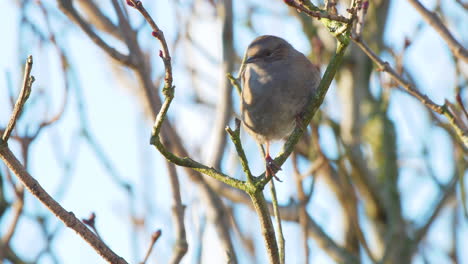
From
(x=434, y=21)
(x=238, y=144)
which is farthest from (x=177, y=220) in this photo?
(x=434, y=21)

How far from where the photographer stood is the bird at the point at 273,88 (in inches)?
177

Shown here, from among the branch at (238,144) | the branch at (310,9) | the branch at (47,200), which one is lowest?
the branch at (47,200)

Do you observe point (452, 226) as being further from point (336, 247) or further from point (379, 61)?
point (379, 61)

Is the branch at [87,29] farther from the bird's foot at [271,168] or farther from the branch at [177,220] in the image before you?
the bird's foot at [271,168]

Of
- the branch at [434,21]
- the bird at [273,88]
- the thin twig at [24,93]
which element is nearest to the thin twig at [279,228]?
the bird at [273,88]

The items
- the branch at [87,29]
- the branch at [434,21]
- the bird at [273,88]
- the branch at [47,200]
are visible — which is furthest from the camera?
the bird at [273,88]

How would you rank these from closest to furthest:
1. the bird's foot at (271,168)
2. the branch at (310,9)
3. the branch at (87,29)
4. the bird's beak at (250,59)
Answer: the branch at (310,9)
the bird's foot at (271,168)
the branch at (87,29)
the bird's beak at (250,59)

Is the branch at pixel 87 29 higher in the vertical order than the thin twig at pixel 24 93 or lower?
higher

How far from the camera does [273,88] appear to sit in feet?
15.2

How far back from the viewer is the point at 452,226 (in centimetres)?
637

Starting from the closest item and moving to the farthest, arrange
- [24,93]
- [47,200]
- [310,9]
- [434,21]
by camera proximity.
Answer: [24,93] → [47,200] → [310,9] → [434,21]

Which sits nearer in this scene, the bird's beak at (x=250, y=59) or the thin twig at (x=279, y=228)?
the thin twig at (x=279, y=228)

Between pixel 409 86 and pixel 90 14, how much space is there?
3.01 metres

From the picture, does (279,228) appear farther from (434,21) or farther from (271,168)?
(434,21)
